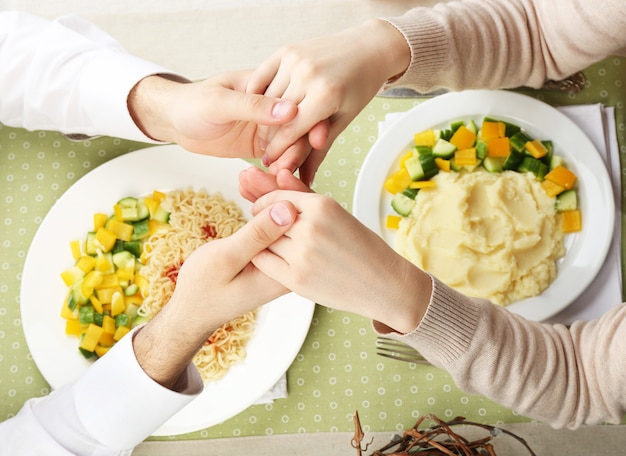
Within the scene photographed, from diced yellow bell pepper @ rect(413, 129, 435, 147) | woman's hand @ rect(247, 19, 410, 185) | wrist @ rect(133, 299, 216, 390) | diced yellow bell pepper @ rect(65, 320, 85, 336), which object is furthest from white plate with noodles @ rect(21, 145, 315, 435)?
diced yellow bell pepper @ rect(413, 129, 435, 147)

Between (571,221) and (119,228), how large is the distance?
1.14 metres

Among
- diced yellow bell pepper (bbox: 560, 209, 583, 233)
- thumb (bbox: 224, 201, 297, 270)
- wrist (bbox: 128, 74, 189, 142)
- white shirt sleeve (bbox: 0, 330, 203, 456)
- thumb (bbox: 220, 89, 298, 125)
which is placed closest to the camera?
thumb (bbox: 224, 201, 297, 270)

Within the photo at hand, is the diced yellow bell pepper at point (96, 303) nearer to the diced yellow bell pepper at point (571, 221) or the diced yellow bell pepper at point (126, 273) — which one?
the diced yellow bell pepper at point (126, 273)

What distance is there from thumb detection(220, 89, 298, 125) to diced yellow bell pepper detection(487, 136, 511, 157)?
0.60 m

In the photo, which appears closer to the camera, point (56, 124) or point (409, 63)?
point (409, 63)

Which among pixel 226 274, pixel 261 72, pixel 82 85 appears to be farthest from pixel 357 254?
pixel 82 85

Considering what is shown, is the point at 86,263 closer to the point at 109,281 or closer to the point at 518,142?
the point at 109,281

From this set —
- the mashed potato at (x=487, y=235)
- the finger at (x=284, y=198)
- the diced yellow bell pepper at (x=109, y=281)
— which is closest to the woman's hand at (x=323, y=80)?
the finger at (x=284, y=198)

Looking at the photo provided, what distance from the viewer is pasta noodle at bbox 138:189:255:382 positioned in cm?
162

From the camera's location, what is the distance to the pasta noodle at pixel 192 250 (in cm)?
162

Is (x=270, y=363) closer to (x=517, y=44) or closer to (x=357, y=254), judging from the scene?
(x=357, y=254)

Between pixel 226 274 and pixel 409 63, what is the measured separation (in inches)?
24.2

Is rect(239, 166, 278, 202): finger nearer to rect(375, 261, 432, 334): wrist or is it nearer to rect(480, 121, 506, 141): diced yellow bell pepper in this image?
rect(375, 261, 432, 334): wrist

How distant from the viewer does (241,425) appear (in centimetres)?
167
